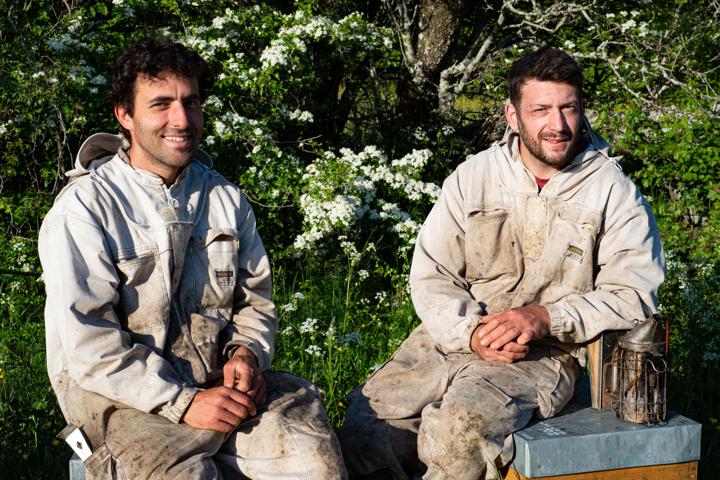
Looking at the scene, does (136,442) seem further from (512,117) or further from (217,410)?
(512,117)

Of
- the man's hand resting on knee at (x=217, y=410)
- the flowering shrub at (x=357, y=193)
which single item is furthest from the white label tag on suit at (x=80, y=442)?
the flowering shrub at (x=357, y=193)

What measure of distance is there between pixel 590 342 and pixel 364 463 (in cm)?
104

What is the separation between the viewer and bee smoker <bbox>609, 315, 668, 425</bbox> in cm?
341

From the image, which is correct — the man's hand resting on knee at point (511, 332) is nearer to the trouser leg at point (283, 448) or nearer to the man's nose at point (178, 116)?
the trouser leg at point (283, 448)

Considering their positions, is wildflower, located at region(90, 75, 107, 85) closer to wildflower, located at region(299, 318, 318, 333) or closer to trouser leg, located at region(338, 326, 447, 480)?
wildflower, located at region(299, 318, 318, 333)

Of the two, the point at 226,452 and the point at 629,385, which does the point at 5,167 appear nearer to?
the point at 226,452

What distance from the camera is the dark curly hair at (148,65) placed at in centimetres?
330

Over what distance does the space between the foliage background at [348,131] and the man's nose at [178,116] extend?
5.92ft

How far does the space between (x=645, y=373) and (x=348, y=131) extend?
4944 mm

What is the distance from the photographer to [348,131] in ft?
26.2

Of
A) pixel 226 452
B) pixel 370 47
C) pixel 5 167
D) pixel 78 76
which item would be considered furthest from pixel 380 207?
pixel 226 452

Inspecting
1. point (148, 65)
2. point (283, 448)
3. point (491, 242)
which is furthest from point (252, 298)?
point (491, 242)

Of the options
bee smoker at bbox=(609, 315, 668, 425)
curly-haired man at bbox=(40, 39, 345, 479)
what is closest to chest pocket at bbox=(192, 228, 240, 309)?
curly-haired man at bbox=(40, 39, 345, 479)

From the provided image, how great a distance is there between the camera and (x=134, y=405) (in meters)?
3.02
